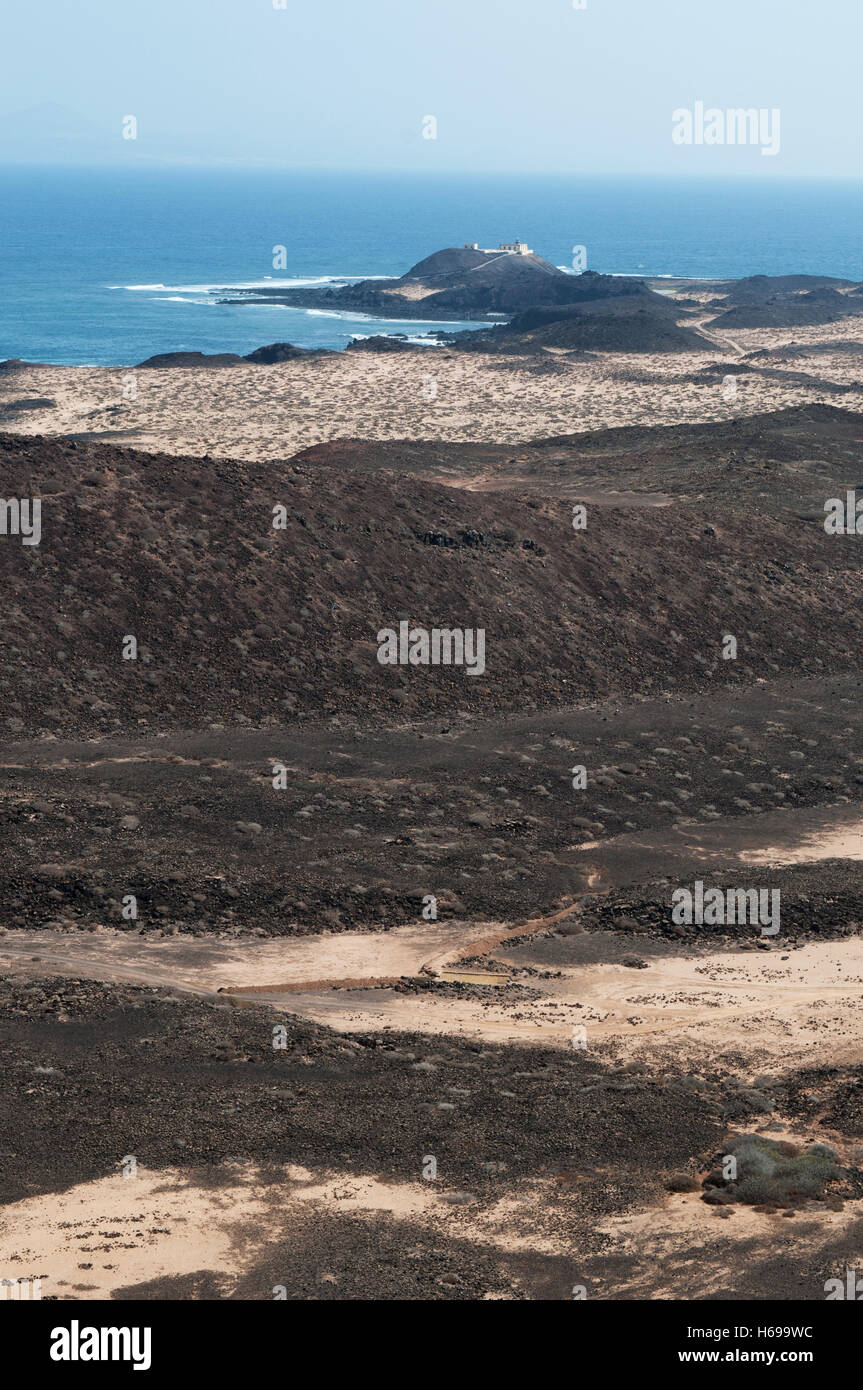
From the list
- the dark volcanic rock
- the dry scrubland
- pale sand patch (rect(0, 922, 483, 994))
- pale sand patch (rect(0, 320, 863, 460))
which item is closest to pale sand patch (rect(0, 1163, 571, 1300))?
the dry scrubland

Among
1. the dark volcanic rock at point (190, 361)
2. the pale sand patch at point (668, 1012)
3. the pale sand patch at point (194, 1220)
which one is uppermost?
the dark volcanic rock at point (190, 361)

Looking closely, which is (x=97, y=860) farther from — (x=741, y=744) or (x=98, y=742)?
(x=741, y=744)

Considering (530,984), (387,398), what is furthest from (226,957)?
(387,398)

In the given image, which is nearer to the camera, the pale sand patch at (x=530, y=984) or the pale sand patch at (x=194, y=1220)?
the pale sand patch at (x=194, y=1220)

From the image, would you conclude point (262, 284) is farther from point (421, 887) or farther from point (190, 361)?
point (421, 887)

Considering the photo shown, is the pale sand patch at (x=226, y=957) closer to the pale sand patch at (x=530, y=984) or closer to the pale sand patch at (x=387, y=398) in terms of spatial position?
the pale sand patch at (x=530, y=984)

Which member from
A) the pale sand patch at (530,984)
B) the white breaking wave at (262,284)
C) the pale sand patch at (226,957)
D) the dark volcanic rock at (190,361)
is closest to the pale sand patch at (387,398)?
the dark volcanic rock at (190,361)

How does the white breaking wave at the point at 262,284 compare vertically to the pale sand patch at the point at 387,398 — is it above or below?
above

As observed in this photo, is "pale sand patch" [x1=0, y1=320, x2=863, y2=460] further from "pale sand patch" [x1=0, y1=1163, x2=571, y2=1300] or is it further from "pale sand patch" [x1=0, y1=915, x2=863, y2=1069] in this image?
"pale sand patch" [x1=0, y1=1163, x2=571, y2=1300]
